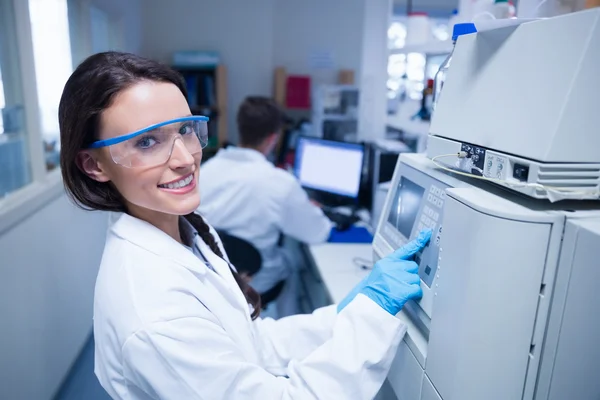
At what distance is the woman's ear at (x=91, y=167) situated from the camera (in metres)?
0.87

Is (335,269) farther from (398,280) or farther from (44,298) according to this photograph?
(44,298)

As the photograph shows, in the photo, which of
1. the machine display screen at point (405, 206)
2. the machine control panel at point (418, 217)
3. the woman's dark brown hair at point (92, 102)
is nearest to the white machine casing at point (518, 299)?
the machine control panel at point (418, 217)

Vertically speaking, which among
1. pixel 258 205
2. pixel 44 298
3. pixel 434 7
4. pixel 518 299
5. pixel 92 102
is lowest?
pixel 44 298

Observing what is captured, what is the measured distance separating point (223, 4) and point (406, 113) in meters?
3.04

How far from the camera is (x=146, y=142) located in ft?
2.74

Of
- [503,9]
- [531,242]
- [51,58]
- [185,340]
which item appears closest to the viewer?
[531,242]

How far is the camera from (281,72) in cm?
459

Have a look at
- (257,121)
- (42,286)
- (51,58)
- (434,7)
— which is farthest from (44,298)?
(434,7)

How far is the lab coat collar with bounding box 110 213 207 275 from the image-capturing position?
2.79 feet

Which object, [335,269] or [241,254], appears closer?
[335,269]

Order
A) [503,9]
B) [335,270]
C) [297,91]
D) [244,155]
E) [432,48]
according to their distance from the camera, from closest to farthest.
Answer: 1. [503,9]
2. [432,48]
3. [335,270]
4. [244,155]
5. [297,91]

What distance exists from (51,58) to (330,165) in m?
1.70

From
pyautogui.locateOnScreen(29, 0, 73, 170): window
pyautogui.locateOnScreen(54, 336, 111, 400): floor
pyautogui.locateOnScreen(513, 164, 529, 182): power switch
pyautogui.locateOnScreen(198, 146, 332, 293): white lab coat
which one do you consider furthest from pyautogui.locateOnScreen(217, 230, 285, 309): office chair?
pyautogui.locateOnScreen(513, 164, 529, 182): power switch

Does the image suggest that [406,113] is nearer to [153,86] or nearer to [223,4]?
[153,86]
